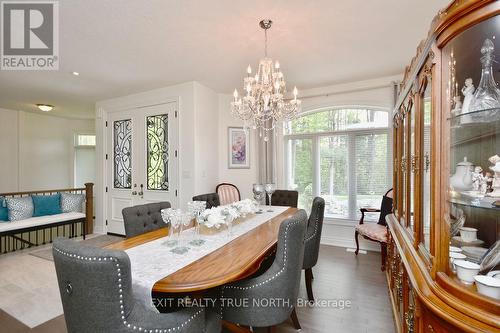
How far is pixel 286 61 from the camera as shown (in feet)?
10.6

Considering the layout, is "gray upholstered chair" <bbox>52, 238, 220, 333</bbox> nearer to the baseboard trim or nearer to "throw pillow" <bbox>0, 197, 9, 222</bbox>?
the baseboard trim

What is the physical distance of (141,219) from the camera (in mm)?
2094

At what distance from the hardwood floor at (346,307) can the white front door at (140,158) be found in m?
2.44

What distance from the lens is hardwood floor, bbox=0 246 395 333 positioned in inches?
78.4

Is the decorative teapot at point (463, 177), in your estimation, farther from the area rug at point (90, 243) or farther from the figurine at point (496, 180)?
the area rug at point (90, 243)

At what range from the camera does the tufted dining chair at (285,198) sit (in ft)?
12.4

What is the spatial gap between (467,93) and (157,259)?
70.1 inches

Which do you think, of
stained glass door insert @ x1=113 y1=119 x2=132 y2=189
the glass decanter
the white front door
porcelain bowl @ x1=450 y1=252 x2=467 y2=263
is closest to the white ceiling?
the white front door

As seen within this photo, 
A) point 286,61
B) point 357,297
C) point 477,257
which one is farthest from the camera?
point 286,61

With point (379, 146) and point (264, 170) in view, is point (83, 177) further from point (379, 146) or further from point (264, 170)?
point (379, 146)

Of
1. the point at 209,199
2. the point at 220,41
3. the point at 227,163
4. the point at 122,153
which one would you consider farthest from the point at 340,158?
the point at 122,153

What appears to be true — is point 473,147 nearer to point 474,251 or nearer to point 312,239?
point 474,251

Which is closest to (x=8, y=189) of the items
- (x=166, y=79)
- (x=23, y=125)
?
(x=23, y=125)

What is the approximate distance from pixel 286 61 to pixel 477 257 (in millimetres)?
2853
